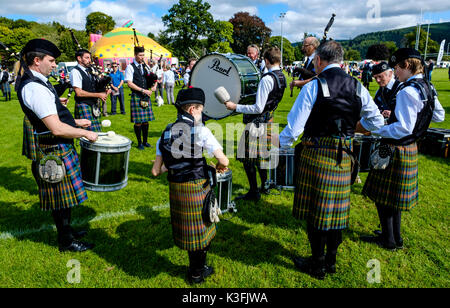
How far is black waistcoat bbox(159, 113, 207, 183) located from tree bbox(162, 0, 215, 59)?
40202mm

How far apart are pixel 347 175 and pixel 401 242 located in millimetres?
1375

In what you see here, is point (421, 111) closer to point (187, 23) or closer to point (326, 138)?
point (326, 138)

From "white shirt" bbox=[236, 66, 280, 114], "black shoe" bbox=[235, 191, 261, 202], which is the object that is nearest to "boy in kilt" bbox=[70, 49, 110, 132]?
"white shirt" bbox=[236, 66, 280, 114]

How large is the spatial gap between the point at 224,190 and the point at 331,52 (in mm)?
1987

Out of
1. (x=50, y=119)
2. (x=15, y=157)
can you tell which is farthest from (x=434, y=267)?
(x=15, y=157)

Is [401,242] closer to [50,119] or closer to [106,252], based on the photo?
[106,252]

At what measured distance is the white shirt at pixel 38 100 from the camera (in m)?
2.46

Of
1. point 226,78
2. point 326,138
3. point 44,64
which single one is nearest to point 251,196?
point 226,78

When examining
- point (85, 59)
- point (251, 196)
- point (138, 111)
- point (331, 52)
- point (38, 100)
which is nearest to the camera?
point (331, 52)

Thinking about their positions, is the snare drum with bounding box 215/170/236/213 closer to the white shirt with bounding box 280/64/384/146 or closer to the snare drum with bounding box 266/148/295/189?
the snare drum with bounding box 266/148/295/189

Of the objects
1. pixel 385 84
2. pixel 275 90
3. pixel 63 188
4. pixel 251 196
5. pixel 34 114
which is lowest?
pixel 251 196

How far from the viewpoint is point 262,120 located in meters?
3.95

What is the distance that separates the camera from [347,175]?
7.95 feet
